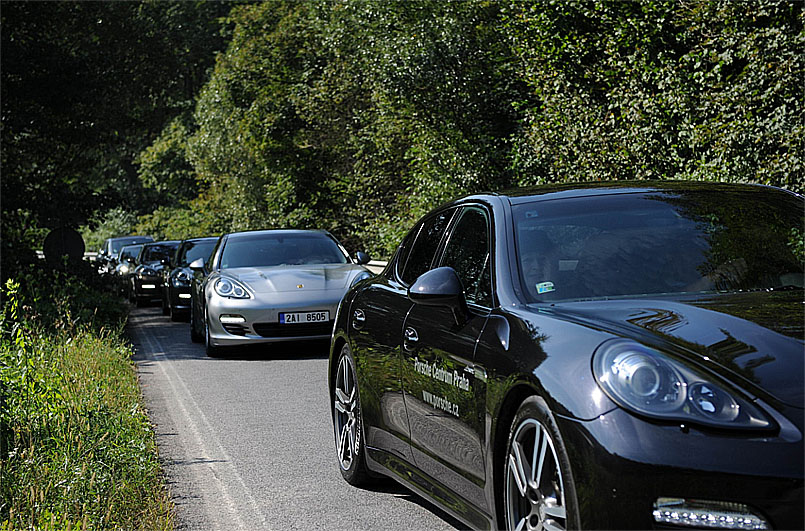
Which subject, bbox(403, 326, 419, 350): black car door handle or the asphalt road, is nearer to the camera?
bbox(403, 326, 419, 350): black car door handle

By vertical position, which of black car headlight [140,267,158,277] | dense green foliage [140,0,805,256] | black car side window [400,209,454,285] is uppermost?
dense green foliage [140,0,805,256]

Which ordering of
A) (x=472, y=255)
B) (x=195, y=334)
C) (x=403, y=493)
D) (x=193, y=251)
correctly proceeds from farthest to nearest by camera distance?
(x=193, y=251), (x=195, y=334), (x=403, y=493), (x=472, y=255)

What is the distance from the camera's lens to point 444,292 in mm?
4555

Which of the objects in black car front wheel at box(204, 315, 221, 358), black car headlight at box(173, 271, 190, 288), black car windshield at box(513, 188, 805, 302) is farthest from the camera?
black car headlight at box(173, 271, 190, 288)

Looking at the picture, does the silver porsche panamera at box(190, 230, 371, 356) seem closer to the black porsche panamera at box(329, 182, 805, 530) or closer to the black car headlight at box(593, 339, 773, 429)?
the black porsche panamera at box(329, 182, 805, 530)

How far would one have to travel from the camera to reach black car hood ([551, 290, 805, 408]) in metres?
3.37

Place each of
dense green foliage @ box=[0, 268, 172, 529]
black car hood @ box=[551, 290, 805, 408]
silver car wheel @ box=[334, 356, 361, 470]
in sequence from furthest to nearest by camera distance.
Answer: silver car wheel @ box=[334, 356, 361, 470], dense green foliage @ box=[0, 268, 172, 529], black car hood @ box=[551, 290, 805, 408]

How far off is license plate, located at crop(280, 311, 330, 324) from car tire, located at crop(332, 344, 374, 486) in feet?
21.8

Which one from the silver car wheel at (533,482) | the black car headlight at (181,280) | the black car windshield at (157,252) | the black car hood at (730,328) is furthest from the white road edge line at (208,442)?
the black car windshield at (157,252)

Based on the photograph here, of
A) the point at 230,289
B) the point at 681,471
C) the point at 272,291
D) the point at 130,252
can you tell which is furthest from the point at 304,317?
the point at 130,252

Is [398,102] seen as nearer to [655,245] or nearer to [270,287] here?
[270,287]

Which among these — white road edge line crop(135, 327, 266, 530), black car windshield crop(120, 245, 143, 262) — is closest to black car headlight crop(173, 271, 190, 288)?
white road edge line crop(135, 327, 266, 530)

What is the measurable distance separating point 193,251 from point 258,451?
1396 centimetres

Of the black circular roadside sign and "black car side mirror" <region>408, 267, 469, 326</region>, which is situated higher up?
"black car side mirror" <region>408, 267, 469, 326</region>
